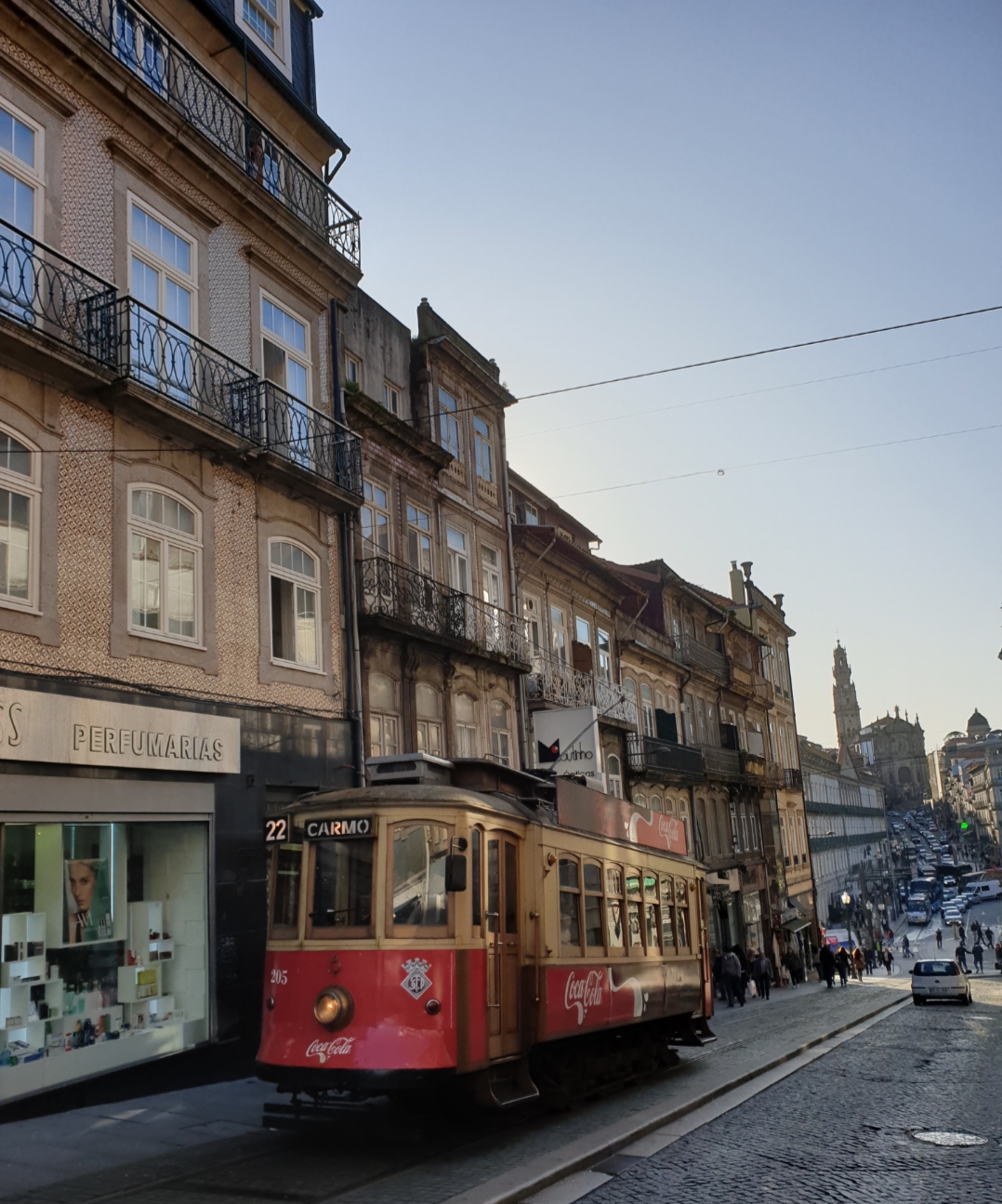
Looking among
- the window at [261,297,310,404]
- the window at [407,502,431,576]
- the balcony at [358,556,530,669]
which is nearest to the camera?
the window at [261,297,310,404]

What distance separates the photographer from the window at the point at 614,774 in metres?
29.9

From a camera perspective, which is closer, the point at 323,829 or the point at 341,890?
the point at 341,890

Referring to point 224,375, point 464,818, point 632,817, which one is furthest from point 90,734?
point 632,817

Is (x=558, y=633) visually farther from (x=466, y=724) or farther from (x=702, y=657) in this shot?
(x=702, y=657)

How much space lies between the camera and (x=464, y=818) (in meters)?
9.81

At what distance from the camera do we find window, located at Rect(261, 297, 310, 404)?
53.7 feet

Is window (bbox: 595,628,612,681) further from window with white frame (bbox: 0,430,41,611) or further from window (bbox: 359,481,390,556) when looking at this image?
window with white frame (bbox: 0,430,41,611)

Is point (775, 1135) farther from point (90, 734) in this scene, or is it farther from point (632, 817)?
point (90, 734)

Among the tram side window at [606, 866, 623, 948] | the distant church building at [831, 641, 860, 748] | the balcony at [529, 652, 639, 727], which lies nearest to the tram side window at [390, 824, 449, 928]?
the tram side window at [606, 866, 623, 948]

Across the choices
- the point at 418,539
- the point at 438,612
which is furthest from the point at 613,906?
the point at 418,539

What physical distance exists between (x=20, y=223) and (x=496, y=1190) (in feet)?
34.3

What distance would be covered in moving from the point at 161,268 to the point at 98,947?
8177 mm

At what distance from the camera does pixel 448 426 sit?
76.4 ft

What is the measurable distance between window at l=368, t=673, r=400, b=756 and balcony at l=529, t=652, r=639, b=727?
250 inches
